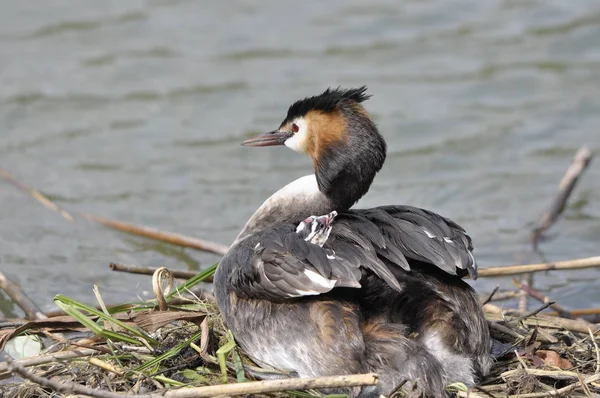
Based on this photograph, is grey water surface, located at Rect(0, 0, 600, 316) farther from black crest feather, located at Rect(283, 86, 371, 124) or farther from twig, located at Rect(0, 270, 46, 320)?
black crest feather, located at Rect(283, 86, 371, 124)

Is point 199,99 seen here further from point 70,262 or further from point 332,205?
point 332,205

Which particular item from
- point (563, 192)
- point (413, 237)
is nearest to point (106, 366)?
point (413, 237)

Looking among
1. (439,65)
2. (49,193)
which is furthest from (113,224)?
(439,65)

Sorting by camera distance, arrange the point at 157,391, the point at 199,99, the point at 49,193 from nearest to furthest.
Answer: the point at 157,391 < the point at 49,193 < the point at 199,99

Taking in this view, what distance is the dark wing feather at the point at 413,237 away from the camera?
414 centimetres

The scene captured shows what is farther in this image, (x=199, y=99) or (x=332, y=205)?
(x=199, y=99)

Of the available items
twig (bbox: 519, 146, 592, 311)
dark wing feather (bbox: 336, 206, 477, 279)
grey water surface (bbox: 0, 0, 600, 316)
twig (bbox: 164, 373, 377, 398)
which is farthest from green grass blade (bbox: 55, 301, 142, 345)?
twig (bbox: 519, 146, 592, 311)

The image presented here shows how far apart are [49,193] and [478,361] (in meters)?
5.05

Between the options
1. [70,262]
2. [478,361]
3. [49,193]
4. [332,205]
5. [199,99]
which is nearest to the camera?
[478,361]

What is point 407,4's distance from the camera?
11211 mm

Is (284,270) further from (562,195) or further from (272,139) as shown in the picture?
(562,195)

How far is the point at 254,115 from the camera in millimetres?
9406

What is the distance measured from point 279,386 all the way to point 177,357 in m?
0.79

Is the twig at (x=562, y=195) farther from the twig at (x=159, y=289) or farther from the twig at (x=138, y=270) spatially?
the twig at (x=159, y=289)
